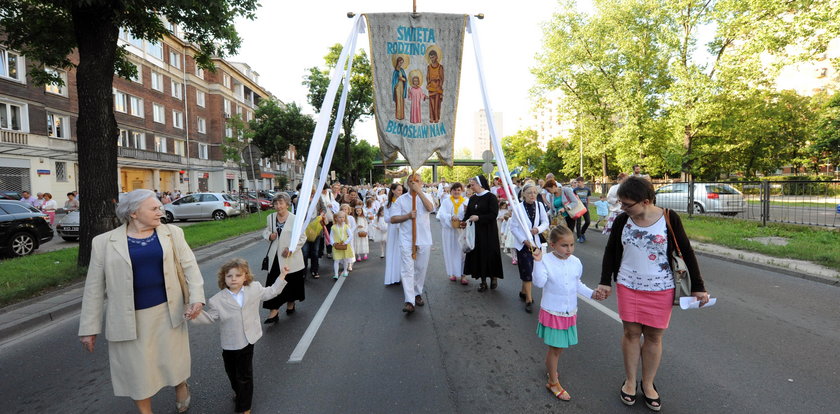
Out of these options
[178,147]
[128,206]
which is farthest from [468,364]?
[178,147]

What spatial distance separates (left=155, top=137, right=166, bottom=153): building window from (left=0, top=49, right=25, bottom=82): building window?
1331 centimetres

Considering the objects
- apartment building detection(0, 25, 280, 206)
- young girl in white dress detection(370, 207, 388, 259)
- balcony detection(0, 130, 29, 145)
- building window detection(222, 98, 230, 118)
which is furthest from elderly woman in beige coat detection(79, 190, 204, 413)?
building window detection(222, 98, 230, 118)

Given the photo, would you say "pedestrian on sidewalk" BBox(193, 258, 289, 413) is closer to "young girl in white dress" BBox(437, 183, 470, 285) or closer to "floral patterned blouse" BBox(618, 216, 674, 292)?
"floral patterned blouse" BBox(618, 216, 674, 292)

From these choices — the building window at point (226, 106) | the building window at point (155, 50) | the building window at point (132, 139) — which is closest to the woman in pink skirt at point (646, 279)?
the building window at point (132, 139)

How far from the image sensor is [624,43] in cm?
2536

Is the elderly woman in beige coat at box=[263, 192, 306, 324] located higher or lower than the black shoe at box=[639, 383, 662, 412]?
higher

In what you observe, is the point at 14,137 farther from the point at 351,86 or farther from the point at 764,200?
the point at 764,200

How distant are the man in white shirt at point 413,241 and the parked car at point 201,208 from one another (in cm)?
1906

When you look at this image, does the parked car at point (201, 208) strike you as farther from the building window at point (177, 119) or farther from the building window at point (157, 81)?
the building window at point (177, 119)

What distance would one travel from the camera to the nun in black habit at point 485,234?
6363 mm

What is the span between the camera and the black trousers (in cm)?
299

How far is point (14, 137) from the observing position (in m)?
22.4

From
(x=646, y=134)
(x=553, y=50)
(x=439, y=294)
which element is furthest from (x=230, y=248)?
(x=553, y=50)

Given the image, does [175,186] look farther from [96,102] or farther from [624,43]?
[624,43]
